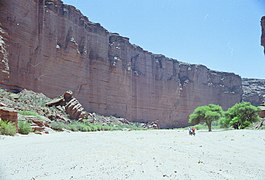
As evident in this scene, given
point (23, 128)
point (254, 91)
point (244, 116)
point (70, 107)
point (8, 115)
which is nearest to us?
point (8, 115)

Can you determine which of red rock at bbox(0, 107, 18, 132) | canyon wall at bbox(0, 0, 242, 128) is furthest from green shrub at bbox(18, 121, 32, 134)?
canyon wall at bbox(0, 0, 242, 128)

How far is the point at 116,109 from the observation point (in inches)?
2085

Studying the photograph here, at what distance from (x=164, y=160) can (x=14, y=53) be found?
30.1 m

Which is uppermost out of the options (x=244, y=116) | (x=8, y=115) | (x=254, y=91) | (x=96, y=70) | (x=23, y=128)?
(x=254, y=91)

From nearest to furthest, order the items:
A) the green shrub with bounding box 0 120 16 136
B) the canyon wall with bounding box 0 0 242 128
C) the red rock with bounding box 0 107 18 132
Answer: the green shrub with bounding box 0 120 16 136 → the red rock with bounding box 0 107 18 132 → the canyon wall with bounding box 0 0 242 128

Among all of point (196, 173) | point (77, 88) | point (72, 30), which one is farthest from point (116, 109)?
point (196, 173)

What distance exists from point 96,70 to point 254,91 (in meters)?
63.9

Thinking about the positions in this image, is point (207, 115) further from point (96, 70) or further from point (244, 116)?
point (96, 70)

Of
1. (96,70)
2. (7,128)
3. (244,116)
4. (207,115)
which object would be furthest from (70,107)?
(244,116)

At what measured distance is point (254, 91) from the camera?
9588 centimetres

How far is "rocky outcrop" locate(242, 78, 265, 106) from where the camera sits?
304 ft

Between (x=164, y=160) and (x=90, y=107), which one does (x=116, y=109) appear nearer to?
(x=90, y=107)

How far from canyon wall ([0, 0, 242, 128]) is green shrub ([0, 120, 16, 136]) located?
18041 millimetres

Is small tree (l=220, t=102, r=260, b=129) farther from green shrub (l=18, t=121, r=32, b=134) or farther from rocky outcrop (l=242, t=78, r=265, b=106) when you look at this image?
rocky outcrop (l=242, t=78, r=265, b=106)
